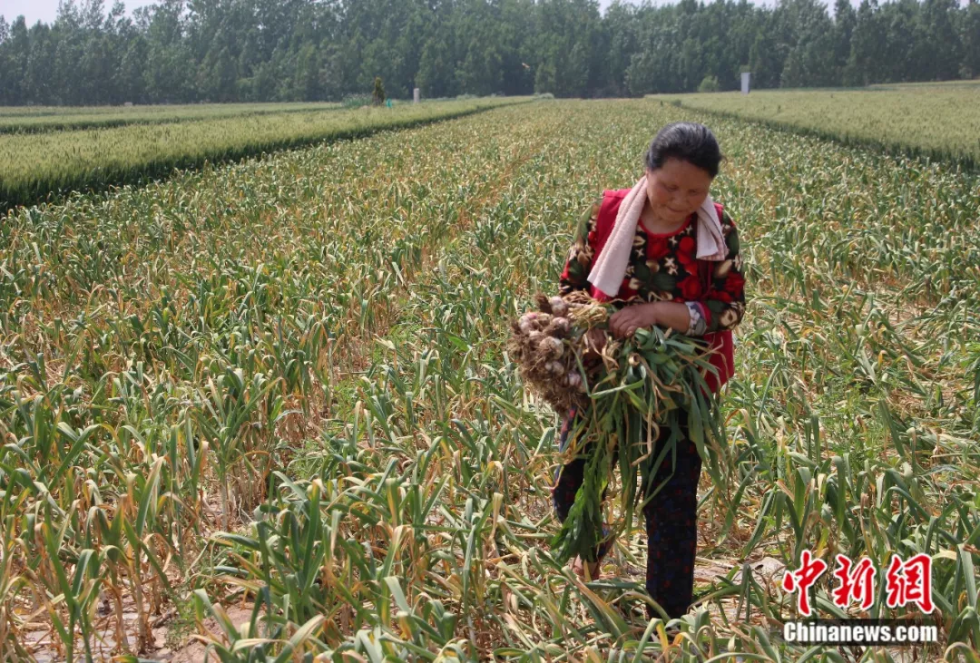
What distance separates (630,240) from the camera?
2398 mm

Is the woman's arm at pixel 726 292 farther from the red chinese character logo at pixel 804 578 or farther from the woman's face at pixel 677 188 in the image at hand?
the red chinese character logo at pixel 804 578

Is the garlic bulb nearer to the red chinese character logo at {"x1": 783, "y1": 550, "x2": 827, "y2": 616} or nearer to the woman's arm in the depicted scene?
the woman's arm

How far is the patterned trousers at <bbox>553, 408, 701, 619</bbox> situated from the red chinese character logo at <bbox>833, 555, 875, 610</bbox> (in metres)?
0.45

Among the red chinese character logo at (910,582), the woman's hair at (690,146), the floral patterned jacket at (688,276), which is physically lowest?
the red chinese character logo at (910,582)

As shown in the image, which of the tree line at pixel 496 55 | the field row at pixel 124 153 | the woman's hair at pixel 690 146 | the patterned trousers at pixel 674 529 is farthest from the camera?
the tree line at pixel 496 55

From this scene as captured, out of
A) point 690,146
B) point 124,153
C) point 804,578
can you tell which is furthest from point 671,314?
point 124,153

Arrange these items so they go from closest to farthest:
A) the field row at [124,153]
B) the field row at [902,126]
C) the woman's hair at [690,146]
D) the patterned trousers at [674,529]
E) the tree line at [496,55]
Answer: the woman's hair at [690,146]
the patterned trousers at [674,529]
the field row at [124,153]
the field row at [902,126]
the tree line at [496,55]

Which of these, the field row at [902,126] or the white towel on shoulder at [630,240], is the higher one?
the field row at [902,126]

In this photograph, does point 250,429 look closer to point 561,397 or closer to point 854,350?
point 561,397

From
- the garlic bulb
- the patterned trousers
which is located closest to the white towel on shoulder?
the garlic bulb

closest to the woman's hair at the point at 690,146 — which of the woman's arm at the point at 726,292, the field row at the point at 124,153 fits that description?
the woman's arm at the point at 726,292

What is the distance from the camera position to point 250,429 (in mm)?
3781

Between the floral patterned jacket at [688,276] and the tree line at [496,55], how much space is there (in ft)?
306

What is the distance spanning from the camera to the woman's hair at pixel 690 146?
7.32 ft
